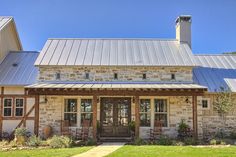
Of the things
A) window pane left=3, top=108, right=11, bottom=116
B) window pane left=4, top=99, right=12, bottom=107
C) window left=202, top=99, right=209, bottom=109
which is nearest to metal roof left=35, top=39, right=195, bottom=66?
window left=202, top=99, right=209, bottom=109

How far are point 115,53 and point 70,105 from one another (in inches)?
159

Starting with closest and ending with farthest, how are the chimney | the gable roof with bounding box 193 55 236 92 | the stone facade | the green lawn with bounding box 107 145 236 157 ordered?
the green lawn with bounding box 107 145 236 157, the stone facade, the gable roof with bounding box 193 55 236 92, the chimney

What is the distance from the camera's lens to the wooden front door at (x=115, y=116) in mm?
17266

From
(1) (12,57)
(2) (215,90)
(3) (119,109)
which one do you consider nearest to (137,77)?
(3) (119,109)

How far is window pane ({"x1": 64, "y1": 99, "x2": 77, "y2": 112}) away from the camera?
17266 mm

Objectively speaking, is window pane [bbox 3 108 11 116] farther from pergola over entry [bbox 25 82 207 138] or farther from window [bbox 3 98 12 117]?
pergola over entry [bbox 25 82 207 138]

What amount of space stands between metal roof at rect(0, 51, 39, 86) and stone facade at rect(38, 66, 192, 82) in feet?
3.92

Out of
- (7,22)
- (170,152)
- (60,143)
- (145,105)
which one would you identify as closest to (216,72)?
(145,105)

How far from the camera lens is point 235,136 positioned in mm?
17016

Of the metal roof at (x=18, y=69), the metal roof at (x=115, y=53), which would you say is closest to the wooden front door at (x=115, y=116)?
the metal roof at (x=115, y=53)

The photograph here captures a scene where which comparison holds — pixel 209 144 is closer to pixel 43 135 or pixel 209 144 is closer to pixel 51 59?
pixel 43 135

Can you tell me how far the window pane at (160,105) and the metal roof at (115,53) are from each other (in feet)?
6.50

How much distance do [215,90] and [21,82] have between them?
34.3ft

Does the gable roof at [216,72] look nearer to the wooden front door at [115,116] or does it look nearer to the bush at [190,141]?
the bush at [190,141]
